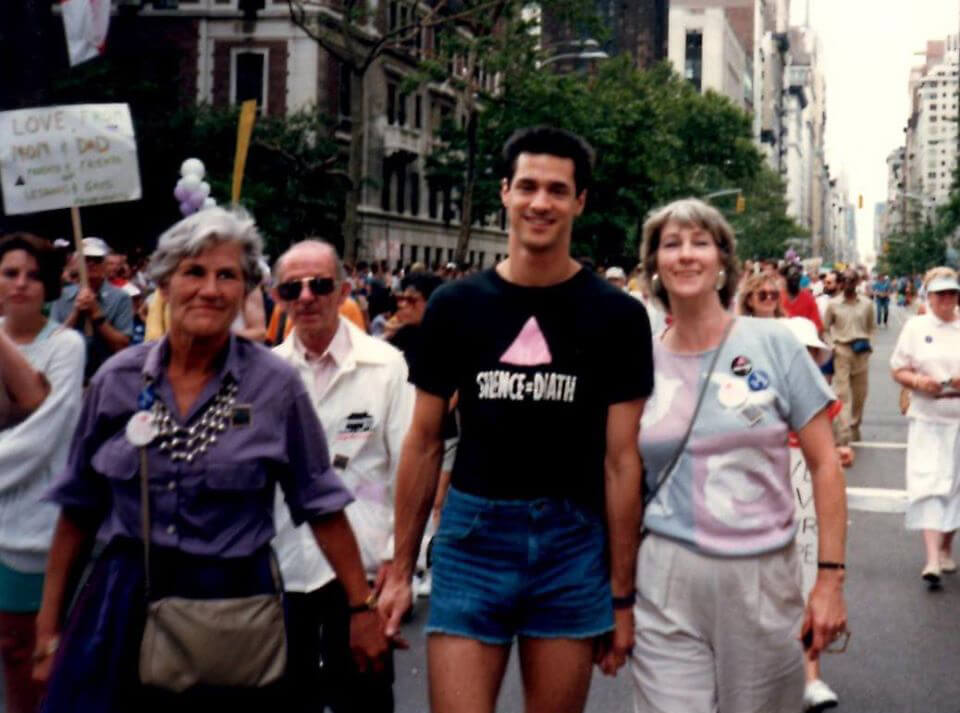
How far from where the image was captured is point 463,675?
3658mm

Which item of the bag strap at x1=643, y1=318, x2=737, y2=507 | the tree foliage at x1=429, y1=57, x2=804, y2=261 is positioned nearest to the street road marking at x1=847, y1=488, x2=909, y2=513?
the bag strap at x1=643, y1=318, x2=737, y2=507

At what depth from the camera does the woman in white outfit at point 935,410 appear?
8812mm

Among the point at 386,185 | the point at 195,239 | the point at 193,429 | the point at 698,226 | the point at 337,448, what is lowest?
the point at 337,448

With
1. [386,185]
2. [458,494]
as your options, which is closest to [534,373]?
[458,494]

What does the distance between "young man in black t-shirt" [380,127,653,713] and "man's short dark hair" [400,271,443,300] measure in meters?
5.06

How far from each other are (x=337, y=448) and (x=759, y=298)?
11.6 feet

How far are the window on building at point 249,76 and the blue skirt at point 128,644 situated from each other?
4887 centimetres

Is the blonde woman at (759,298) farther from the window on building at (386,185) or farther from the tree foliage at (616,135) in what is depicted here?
the window on building at (386,185)

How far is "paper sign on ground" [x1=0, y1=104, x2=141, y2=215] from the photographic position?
9242 millimetres

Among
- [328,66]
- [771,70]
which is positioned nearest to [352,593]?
[328,66]

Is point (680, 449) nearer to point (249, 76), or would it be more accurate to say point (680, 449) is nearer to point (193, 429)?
point (193, 429)

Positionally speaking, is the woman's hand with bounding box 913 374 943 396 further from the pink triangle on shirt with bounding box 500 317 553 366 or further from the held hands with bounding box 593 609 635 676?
the pink triangle on shirt with bounding box 500 317 553 366

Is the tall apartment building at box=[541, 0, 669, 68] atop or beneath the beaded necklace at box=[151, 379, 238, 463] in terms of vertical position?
atop

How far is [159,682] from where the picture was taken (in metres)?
3.24
